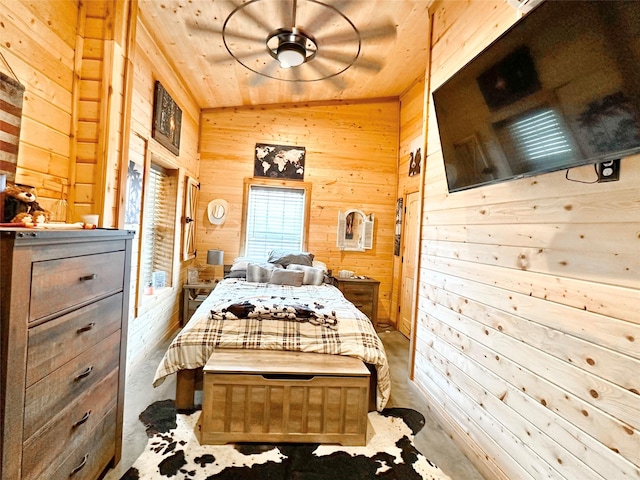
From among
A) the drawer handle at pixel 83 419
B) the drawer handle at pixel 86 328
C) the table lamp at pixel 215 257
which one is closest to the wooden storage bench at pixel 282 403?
the drawer handle at pixel 83 419

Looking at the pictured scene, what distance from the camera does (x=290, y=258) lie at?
14.2ft

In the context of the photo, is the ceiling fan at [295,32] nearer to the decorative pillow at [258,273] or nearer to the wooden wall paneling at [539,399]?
the decorative pillow at [258,273]

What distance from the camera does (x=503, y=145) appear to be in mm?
1563

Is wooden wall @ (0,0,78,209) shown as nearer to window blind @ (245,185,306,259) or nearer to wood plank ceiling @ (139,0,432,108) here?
wood plank ceiling @ (139,0,432,108)

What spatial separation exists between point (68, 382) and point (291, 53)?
2.51m

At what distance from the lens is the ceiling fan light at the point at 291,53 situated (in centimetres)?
246

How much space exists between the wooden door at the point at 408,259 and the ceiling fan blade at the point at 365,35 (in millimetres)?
2147

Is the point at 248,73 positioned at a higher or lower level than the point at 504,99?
higher

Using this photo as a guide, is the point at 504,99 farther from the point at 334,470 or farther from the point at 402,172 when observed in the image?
the point at 402,172

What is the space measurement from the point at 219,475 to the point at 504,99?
7.96 feet

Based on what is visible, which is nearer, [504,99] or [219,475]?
[504,99]

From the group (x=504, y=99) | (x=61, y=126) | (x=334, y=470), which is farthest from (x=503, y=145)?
(x=61, y=126)

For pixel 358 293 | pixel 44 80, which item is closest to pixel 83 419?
pixel 44 80

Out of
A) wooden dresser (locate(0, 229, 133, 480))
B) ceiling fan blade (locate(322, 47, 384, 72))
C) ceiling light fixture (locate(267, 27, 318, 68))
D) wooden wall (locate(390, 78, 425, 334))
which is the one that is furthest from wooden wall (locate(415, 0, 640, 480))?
wooden dresser (locate(0, 229, 133, 480))
